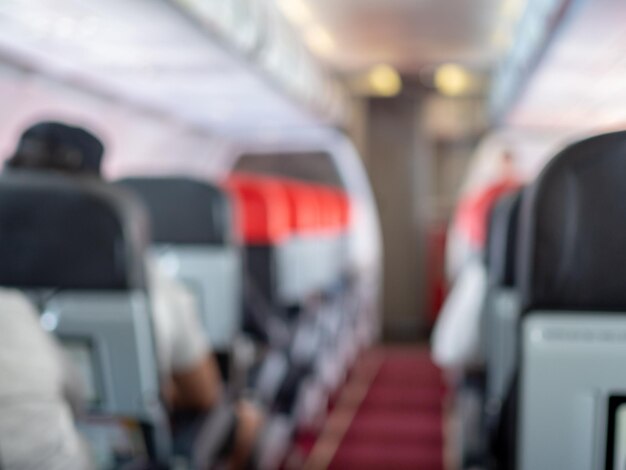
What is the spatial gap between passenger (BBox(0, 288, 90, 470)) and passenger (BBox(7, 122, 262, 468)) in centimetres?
91

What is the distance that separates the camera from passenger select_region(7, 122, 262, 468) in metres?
2.75

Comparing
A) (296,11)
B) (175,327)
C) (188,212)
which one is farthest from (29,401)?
(296,11)

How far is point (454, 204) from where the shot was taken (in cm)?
1038

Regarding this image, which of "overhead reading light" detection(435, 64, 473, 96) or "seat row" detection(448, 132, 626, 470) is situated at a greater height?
"overhead reading light" detection(435, 64, 473, 96)

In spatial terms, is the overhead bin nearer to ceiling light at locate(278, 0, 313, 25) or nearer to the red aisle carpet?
ceiling light at locate(278, 0, 313, 25)

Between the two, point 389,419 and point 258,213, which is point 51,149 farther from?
point 389,419

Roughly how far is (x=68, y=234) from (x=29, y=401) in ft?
3.16

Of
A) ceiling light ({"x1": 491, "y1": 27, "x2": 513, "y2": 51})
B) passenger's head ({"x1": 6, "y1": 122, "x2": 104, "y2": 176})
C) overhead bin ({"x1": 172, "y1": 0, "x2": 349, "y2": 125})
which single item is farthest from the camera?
ceiling light ({"x1": 491, "y1": 27, "x2": 513, "y2": 51})

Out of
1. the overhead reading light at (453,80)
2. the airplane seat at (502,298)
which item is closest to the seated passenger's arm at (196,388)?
the airplane seat at (502,298)

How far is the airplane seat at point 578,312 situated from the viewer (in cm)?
153

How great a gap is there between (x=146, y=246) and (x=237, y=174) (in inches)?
320

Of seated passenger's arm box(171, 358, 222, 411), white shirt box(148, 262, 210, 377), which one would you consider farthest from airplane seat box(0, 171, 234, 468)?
seated passenger's arm box(171, 358, 222, 411)

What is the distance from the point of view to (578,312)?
156cm

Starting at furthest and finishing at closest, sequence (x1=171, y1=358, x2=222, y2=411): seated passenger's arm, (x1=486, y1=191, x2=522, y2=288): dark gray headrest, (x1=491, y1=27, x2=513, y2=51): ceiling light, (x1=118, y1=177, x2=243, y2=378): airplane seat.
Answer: (x1=491, y1=27, x2=513, y2=51): ceiling light < (x1=118, y1=177, x2=243, y2=378): airplane seat < (x1=171, y1=358, x2=222, y2=411): seated passenger's arm < (x1=486, y1=191, x2=522, y2=288): dark gray headrest
